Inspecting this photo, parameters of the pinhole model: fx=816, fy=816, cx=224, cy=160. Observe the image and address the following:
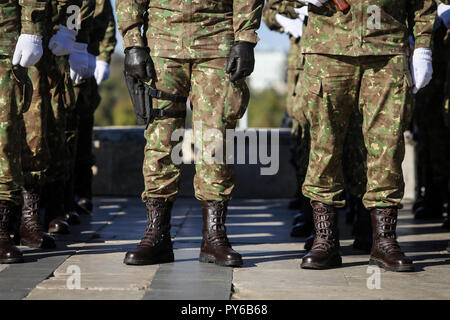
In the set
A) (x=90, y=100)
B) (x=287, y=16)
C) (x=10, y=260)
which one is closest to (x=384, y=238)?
(x=10, y=260)

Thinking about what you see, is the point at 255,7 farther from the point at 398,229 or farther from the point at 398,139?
the point at 398,229

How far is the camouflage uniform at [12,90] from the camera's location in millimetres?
4660

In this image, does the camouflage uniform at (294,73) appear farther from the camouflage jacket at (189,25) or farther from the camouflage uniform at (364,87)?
the camouflage jacket at (189,25)

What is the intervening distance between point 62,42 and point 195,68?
1.29 metres

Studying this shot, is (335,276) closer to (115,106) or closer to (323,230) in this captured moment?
(323,230)

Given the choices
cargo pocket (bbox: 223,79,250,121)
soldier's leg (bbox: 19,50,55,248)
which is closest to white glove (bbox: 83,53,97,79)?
soldier's leg (bbox: 19,50,55,248)

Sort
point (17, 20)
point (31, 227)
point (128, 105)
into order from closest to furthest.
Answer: point (17, 20), point (31, 227), point (128, 105)

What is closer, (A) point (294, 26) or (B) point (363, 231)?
(B) point (363, 231)

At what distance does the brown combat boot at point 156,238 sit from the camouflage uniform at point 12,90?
0.79 meters

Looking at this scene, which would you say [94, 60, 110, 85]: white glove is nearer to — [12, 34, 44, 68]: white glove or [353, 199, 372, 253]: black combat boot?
[12, 34, 44, 68]: white glove

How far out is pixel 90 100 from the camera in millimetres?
7191

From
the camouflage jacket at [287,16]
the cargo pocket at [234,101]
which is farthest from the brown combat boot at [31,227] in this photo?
the camouflage jacket at [287,16]

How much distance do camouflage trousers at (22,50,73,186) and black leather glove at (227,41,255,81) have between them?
1.43 m

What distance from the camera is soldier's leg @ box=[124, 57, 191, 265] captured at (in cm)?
460
